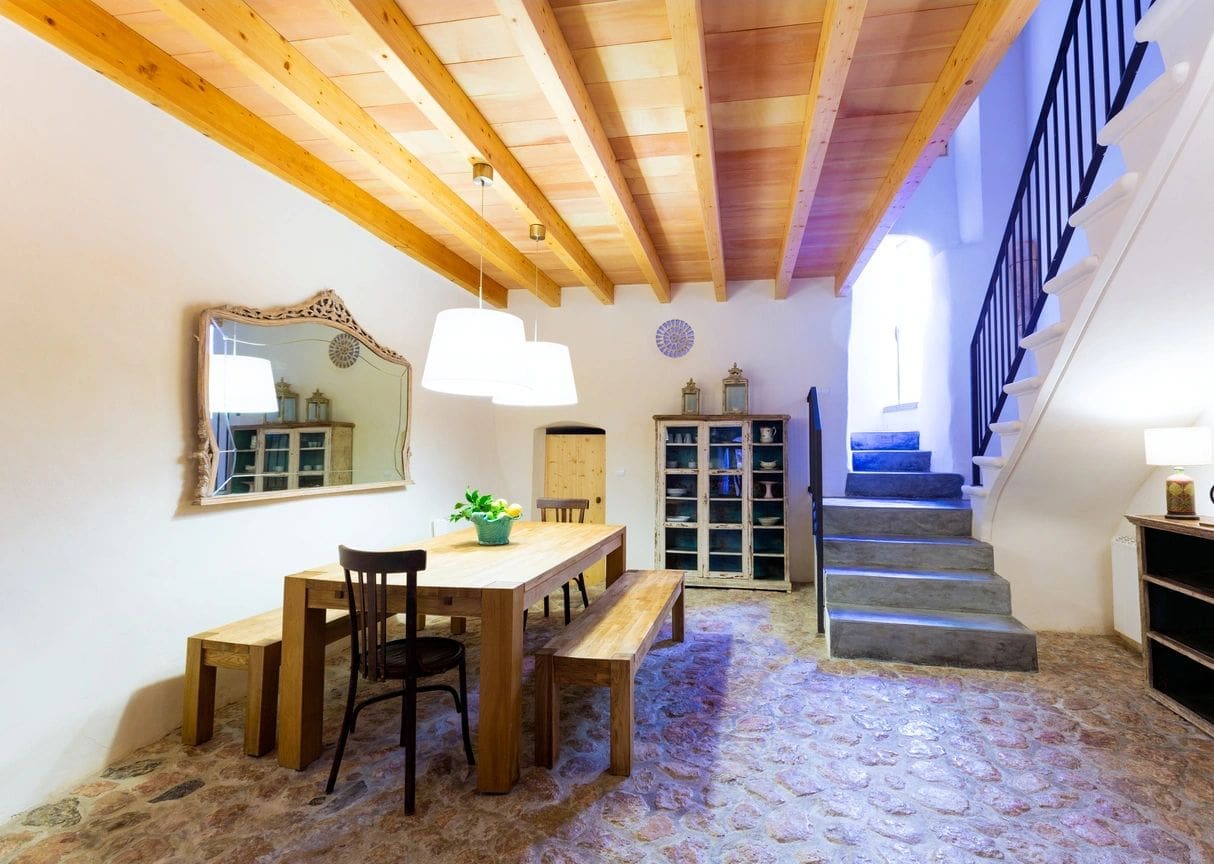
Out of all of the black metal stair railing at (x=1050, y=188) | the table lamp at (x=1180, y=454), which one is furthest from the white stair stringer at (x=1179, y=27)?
the table lamp at (x=1180, y=454)

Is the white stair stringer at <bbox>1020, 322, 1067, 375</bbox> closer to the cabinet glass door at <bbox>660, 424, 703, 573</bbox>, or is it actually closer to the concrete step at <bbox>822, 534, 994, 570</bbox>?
the concrete step at <bbox>822, 534, 994, 570</bbox>

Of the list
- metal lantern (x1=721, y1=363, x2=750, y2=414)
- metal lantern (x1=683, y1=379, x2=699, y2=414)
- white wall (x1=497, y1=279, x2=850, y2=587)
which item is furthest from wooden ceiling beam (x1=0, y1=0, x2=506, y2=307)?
metal lantern (x1=721, y1=363, x2=750, y2=414)

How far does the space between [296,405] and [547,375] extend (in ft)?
4.62

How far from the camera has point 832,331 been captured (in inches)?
210

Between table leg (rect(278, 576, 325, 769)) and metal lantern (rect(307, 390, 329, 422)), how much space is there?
1.36 meters

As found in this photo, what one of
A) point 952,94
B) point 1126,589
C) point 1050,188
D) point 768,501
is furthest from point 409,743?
point 1050,188

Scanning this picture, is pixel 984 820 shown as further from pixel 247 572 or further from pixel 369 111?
pixel 369 111

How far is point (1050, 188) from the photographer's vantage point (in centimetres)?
356

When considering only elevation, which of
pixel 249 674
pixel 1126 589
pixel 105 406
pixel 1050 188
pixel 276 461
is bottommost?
pixel 249 674

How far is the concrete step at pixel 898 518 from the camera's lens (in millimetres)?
4168

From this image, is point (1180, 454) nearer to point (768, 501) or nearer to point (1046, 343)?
point (1046, 343)

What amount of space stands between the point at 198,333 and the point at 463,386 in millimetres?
1304

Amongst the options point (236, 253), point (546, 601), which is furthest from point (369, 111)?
point (546, 601)

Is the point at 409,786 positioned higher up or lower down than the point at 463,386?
lower down
